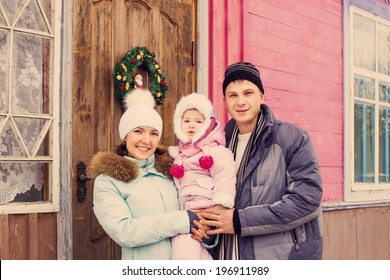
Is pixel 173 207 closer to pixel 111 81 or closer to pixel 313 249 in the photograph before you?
pixel 313 249

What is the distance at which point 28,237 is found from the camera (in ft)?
11.7

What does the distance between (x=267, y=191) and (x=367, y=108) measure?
4168 mm

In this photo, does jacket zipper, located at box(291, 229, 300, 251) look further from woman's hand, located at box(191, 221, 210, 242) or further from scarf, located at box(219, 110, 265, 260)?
woman's hand, located at box(191, 221, 210, 242)

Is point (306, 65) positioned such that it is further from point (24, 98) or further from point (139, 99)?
point (24, 98)

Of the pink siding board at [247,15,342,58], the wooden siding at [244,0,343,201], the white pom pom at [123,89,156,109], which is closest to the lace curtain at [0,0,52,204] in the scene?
the white pom pom at [123,89,156,109]

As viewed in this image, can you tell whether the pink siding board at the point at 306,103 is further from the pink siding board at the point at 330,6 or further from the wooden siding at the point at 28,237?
the wooden siding at the point at 28,237

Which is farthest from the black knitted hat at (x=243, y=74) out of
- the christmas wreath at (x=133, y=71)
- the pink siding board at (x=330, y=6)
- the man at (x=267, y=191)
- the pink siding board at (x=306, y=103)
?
the pink siding board at (x=330, y=6)

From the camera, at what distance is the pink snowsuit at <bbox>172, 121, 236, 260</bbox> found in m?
2.96

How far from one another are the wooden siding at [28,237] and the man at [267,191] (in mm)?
1159

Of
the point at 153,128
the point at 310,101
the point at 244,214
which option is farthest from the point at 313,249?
the point at 310,101

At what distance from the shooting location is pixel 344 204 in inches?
248

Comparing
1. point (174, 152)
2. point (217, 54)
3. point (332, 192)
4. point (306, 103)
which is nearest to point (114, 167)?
point (174, 152)

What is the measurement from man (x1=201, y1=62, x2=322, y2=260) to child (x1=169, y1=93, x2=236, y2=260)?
75 millimetres
